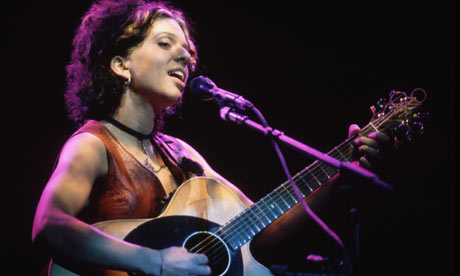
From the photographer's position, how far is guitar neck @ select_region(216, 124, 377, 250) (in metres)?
2.05

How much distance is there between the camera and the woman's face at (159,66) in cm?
244

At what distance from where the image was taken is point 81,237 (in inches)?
65.5

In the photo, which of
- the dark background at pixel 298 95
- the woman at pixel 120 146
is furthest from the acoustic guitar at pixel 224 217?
the dark background at pixel 298 95

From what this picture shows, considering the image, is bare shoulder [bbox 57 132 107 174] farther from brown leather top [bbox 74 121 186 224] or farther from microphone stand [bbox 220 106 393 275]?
microphone stand [bbox 220 106 393 275]

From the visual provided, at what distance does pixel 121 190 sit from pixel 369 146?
1481 mm

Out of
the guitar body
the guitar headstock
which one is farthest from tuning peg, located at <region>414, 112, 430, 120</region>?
the guitar body

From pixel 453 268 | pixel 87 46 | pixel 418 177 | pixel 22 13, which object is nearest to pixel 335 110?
pixel 418 177

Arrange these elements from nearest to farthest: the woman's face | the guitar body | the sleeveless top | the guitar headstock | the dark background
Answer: the guitar body → the sleeveless top → the guitar headstock → the woman's face → the dark background

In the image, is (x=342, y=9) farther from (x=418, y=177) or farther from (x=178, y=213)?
(x=178, y=213)

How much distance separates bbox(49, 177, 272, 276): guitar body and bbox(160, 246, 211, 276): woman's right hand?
10 centimetres

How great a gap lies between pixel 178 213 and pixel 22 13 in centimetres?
250

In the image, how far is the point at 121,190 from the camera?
6.86 ft

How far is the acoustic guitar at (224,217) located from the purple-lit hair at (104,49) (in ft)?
3.24

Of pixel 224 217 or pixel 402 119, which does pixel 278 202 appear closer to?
pixel 224 217
